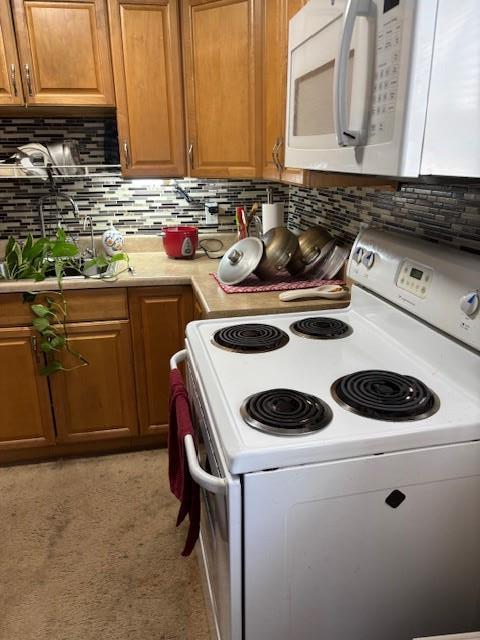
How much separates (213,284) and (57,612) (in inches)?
49.4

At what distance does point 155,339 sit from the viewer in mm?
2256

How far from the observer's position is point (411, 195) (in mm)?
1454

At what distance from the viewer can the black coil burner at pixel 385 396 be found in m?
0.94

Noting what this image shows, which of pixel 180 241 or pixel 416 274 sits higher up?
pixel 416 274

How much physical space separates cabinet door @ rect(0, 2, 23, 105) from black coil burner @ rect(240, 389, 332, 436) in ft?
6.14

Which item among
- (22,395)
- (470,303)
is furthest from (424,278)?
(22,395)

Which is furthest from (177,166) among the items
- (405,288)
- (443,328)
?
(443,328)

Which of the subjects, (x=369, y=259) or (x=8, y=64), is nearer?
(x=369, y=259)

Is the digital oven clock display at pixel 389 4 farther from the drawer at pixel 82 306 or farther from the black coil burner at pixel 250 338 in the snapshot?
the drawer at pixel 82 306

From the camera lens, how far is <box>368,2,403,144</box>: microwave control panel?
807mm

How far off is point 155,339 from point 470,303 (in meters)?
1.53

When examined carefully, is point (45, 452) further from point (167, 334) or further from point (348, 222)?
point (348, 222)

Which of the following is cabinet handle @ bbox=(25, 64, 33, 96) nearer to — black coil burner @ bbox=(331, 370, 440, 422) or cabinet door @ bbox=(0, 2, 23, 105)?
cabinet door @ bbox=(0, 2, 23, 105)

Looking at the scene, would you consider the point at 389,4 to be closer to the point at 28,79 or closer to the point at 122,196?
the point at 28,79
